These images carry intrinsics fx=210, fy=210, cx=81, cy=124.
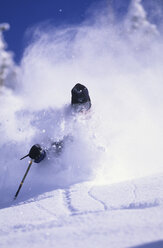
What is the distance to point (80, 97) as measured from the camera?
4.50 m

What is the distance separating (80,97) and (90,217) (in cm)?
267

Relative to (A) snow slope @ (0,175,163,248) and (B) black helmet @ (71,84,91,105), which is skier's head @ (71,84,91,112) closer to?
(B) black helmet @ (71,84,91,105)

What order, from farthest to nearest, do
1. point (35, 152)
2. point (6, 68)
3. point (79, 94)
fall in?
point (6, 68)
point (79, 94)
point (35, 152)

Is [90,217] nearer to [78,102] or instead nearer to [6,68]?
[78,102]

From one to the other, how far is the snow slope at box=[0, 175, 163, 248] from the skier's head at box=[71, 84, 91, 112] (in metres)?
1.86

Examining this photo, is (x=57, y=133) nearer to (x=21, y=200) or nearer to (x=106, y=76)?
(x=21, y=200)

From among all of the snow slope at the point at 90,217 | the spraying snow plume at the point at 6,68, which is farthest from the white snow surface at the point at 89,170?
the spraying snow plume at the point at 6,68

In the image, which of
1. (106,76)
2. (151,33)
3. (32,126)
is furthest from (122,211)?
(151,33)

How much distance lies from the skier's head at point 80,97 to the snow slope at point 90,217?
1.86 m

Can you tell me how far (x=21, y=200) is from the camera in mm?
3418

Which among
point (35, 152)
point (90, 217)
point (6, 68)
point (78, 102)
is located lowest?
point (90, 217)

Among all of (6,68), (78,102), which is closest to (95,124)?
(78,102)

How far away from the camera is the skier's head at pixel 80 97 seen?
176 inches

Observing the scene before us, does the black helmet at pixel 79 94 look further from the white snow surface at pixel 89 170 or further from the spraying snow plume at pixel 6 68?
the spraying snow plume at pixel 6 68
